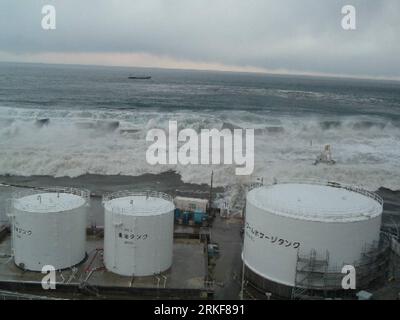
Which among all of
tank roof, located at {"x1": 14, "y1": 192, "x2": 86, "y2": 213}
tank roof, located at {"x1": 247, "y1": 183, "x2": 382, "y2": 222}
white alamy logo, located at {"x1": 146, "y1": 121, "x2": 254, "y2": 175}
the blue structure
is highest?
tank roof, located at {"x1": 247, "y1": 183, "x2": 382, "y2": 222}

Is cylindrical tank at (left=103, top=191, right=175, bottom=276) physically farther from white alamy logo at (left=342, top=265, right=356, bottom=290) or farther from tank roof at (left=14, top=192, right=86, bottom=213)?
white alamy logo at (left=342, top=265, right=356, bottom=290)

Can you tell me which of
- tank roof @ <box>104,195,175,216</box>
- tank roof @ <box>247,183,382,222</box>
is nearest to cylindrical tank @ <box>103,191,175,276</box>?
tank roof @ <box>104,195,175,216</box>

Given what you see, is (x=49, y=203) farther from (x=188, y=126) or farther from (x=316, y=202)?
(x=188, y=126)

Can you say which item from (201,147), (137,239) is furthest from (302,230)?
(201,147)

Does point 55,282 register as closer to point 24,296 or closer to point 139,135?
point 24,296
